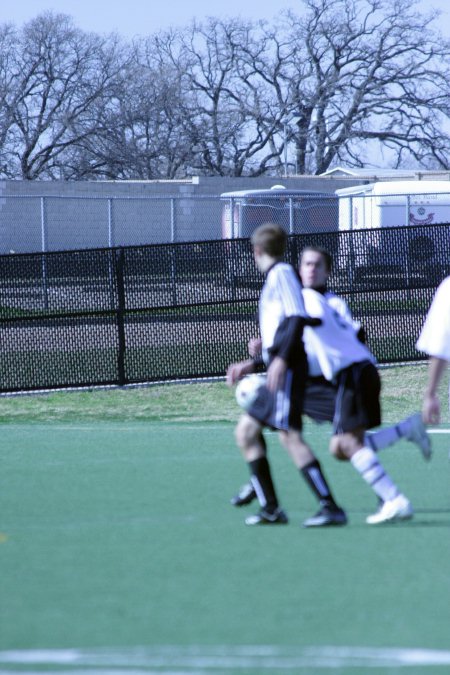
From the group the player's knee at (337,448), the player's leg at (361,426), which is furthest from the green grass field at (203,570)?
the player's knee at (337,448)

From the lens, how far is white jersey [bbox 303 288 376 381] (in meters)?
6.62

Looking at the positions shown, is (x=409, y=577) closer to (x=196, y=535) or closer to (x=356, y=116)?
(x=196, y=535)

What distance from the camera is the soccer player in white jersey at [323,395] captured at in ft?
22.2

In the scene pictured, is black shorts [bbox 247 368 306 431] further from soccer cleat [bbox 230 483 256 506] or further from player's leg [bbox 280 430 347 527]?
soccer cleat [bbox 230 483 256 506]

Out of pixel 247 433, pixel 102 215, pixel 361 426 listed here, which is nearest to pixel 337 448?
pixel 361 426

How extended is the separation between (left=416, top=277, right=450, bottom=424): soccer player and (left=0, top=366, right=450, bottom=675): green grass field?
0.73 meters

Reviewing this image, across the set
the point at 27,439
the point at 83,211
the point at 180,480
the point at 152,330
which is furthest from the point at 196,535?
the point at 83,211

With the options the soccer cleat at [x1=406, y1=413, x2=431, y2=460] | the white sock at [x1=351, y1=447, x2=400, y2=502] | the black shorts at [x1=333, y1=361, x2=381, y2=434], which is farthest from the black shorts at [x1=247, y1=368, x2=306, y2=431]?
the soccer cleat at [x1=406, y1=413, x2=431, y2=460]

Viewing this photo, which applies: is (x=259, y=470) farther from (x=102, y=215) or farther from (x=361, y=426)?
(x=102, y=215)

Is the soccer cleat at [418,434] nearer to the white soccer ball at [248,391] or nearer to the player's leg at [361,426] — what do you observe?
the player's leg at [361,426]

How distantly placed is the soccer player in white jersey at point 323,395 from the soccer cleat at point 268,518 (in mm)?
158

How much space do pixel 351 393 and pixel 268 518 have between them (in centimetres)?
87

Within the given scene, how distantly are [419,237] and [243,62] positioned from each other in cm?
3791

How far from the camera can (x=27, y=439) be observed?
10.9m
